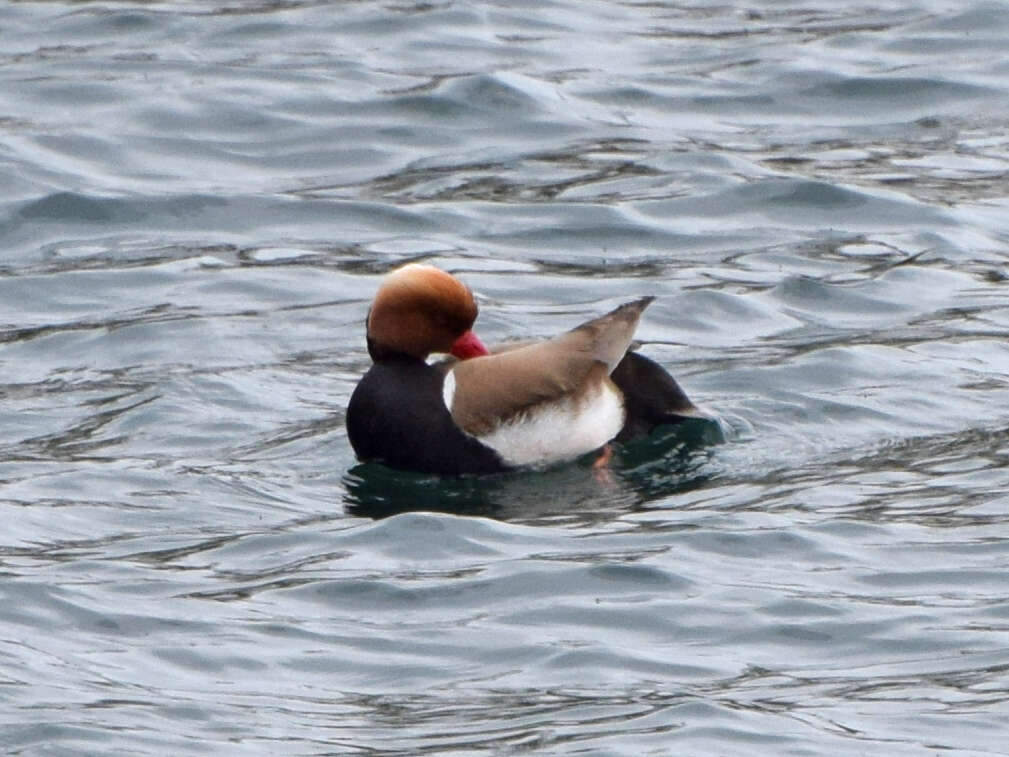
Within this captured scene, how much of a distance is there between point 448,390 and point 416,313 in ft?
1.10

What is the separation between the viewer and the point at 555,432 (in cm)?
888

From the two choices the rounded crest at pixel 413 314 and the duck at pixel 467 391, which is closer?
the duck at pixel 467 391

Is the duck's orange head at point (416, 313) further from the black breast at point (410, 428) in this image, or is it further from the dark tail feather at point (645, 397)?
the dark tail feather at point (645, 397)

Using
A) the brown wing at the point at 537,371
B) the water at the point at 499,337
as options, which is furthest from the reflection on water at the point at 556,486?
the brown wing at the point at 537,371

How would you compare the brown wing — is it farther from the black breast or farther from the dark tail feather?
the dark tail feather

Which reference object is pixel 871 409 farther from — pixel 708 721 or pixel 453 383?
pixel 708 721

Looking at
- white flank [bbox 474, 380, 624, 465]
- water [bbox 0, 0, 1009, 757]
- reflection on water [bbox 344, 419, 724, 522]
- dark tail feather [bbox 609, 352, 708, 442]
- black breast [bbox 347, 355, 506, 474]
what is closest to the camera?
water [bbox 0, 0, 1009, 757]

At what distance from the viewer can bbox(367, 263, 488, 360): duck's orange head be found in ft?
29.1

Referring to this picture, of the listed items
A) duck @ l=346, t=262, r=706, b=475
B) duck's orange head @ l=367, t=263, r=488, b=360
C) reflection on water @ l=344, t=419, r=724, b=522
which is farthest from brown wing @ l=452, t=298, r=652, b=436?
reflection on water @ l=344, t=419, r=724, b=522

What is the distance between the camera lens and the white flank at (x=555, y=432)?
8.79m

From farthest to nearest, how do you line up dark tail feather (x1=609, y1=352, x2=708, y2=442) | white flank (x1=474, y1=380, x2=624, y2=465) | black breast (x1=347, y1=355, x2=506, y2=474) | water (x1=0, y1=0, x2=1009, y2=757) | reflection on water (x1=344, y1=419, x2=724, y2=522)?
1. dark tail feather (x1=609, y1=352, x2=708, y2=442)
2. white flank (x1=474, y1=380, x2=624, y2=465)
3. black breast (x1=347, y1=355, x2=506, y2=474)
4. reflection on water (x1=344, y1=419, x2=724, y2=522)
5. water (x1=0, y1=0, x2=1009, y2=757)

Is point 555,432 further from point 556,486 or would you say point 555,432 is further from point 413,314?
point 413,314

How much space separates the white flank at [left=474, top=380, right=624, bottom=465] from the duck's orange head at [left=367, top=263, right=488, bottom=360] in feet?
0.76

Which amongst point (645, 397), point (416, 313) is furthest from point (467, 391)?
point (645, 397)
